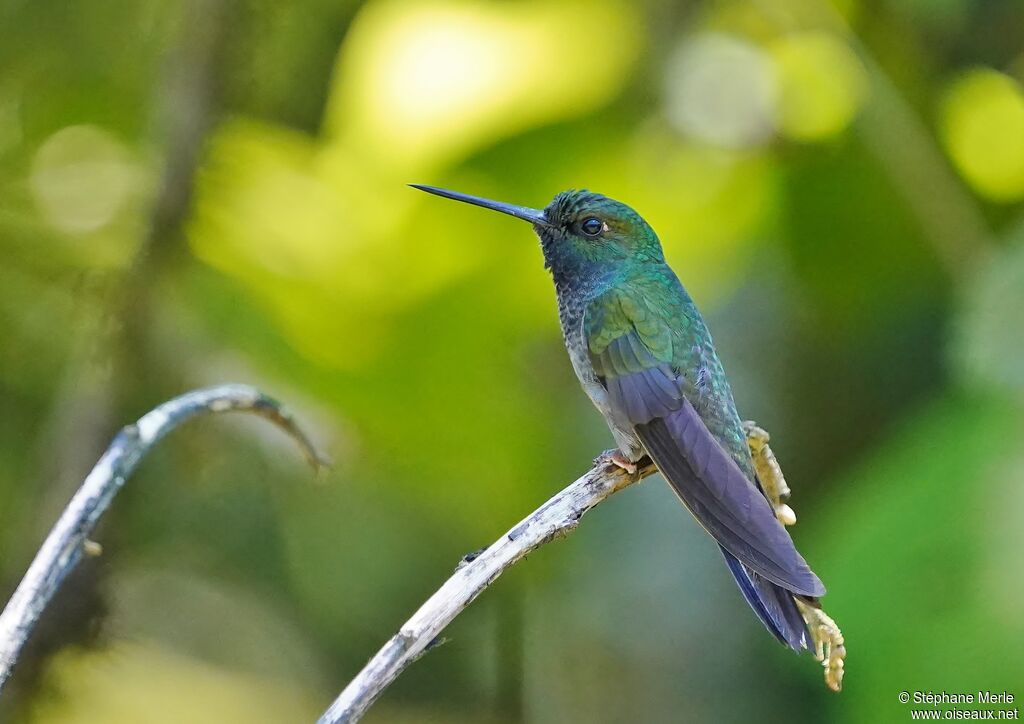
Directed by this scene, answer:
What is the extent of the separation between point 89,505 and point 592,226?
5.56ft

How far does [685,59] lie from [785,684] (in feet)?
7.28

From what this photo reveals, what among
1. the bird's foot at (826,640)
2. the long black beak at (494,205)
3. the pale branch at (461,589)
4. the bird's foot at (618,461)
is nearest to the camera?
the pale branch at (461,589)

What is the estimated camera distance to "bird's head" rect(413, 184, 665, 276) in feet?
9.83

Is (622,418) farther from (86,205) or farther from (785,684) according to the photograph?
(86,205)

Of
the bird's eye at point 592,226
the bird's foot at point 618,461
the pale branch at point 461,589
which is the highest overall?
the bird's eye at point 592,226

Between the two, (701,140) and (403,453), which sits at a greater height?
(701,140)

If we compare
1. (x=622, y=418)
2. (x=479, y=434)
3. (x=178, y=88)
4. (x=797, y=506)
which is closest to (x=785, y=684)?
(x=797, y=506)

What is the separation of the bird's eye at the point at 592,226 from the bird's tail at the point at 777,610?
101cm

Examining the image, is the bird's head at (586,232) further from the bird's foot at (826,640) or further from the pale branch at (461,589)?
the bird's foot at (826,640)

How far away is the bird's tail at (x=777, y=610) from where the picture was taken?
216 cm

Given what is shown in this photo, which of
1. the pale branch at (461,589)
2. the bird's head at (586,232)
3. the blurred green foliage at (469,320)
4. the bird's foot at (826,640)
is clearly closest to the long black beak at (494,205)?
the bird's head at (586,232)

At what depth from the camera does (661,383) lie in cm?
268

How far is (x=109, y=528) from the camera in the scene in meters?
3.40

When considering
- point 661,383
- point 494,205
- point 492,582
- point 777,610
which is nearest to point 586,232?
point 494,205
